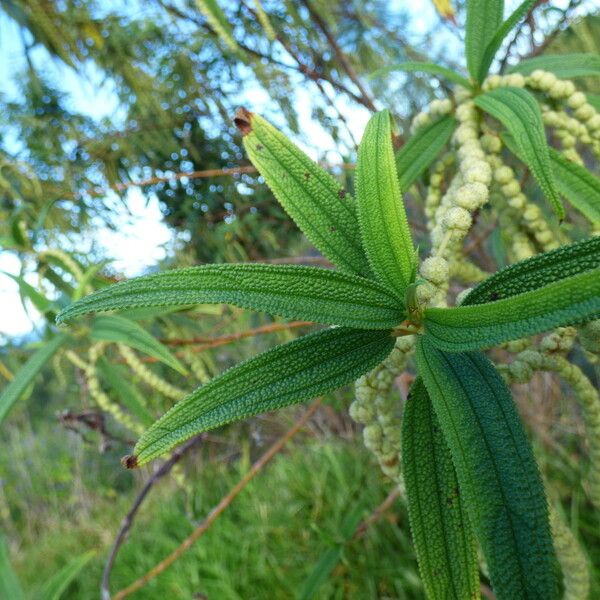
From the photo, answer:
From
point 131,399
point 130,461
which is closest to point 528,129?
point 130,461

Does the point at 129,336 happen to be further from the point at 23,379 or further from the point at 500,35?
the point at 500,35

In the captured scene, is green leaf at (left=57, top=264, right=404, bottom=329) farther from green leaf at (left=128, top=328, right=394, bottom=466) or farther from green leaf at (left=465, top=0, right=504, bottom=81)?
green leaf at (left=465, top=0, right=504, bottom=81)

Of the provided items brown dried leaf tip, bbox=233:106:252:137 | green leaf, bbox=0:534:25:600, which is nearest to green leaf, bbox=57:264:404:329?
brown dried leaf tip, bbox=233:106:252:137

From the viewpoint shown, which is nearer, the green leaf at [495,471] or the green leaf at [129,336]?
the green leaf at [495,471]

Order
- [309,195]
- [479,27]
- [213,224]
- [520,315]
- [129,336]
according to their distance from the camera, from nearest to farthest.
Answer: [520,315]
[309,195]
[479,27]
[129,336]
[213,224]

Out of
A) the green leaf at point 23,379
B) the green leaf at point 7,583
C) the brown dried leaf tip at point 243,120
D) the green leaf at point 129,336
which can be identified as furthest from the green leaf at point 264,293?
the green leaf at point 7,583

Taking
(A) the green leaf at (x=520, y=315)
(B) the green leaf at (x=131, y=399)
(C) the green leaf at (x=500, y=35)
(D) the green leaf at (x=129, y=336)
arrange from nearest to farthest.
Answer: (A) the green leaf at (x=520, y=315), (C) the green leaf at (x=500, y=35), (D) the green leaf at (x=129, y=336), (B) the green leaf at (x=131, y=399)

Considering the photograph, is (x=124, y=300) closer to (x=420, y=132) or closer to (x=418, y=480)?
(x=418, y=480)

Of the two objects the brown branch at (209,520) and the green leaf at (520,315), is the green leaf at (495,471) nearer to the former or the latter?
the green leaf at (520,315)
